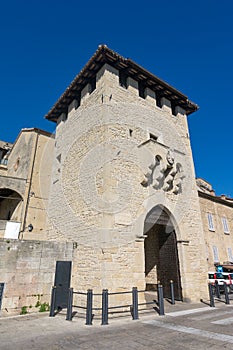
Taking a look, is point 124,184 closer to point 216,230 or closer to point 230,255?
point 216,230

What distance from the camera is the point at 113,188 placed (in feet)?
24.8

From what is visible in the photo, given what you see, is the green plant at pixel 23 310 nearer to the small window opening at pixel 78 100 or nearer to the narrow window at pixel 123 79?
the small window opening at pixel 78 100

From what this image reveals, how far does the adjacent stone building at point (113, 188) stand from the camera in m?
7.18

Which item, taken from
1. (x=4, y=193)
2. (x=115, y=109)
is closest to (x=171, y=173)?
(x=115, y=109)

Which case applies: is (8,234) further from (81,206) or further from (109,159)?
(109,159)

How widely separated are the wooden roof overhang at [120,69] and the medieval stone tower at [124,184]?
47mm

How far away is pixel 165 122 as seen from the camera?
1105 cm

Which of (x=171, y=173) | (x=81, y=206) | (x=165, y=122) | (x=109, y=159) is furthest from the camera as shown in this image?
(x=165, y=122)

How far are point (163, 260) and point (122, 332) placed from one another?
5740 millimetres

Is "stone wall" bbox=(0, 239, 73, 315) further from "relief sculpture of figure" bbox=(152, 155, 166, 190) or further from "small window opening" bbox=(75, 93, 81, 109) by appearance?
"small window opening" bbox=(75, 93, 81, 109)

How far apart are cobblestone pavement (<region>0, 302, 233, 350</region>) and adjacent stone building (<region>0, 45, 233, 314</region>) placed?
124 centimetres

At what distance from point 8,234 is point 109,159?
18.5 ft

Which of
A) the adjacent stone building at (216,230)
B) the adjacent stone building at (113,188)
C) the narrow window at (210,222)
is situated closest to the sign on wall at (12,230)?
the adjacent stone building at (113,188)

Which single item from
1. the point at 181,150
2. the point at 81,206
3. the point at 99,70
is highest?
the point at 99,70
